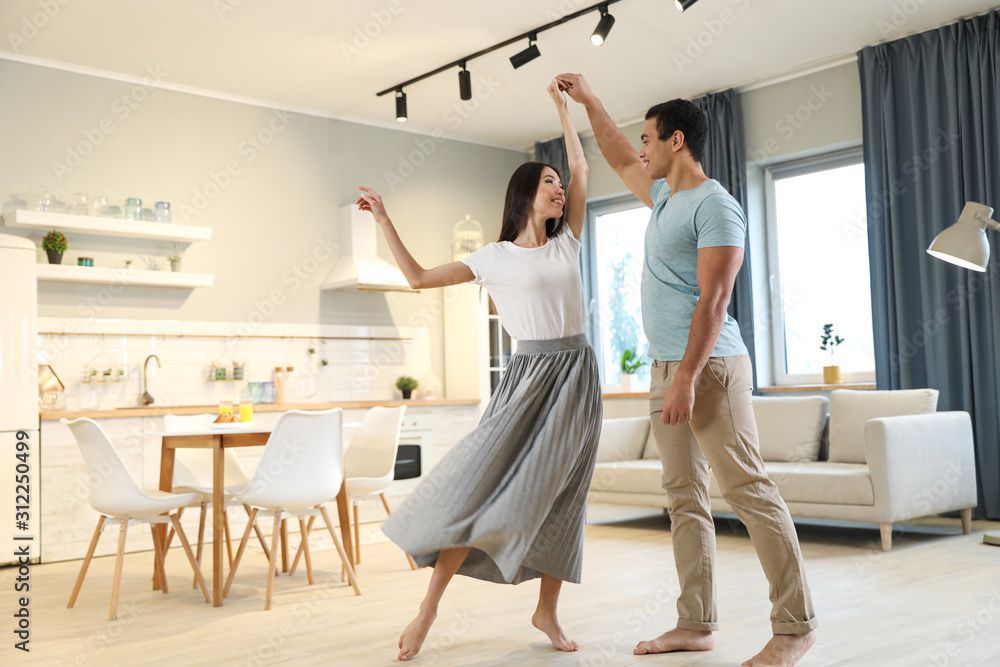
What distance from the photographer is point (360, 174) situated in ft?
23.1

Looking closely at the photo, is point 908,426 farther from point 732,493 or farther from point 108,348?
point 108,348

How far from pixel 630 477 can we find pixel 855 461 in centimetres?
127

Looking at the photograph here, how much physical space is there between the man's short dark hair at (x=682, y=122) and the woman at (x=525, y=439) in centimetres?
27

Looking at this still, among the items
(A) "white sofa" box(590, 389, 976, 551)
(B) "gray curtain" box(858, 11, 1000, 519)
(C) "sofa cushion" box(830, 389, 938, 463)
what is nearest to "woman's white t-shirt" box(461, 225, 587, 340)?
(A) "white sofa" box(590, 389, 976, 551)

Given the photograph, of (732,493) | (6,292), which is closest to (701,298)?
(732,493)

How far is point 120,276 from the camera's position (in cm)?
557

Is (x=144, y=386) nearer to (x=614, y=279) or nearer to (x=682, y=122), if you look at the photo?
(x=614, y=279)

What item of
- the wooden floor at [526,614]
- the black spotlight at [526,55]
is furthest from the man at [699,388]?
the black spotlight at [526,55]

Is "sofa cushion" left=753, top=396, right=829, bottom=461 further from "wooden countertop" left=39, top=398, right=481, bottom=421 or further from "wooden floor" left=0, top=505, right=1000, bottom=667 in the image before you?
"wooden countertop" left=39, top=398, right=481, bottom=421

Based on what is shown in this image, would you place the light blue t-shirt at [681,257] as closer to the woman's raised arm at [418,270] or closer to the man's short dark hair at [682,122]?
the man's short dark hair at [682,122]

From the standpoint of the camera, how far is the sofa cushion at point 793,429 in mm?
5172

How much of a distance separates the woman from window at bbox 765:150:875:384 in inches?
156

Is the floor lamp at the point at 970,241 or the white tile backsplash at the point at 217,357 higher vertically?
the floor lamp at the point at 970,241

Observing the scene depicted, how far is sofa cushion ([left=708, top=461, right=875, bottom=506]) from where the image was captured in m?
4.36
